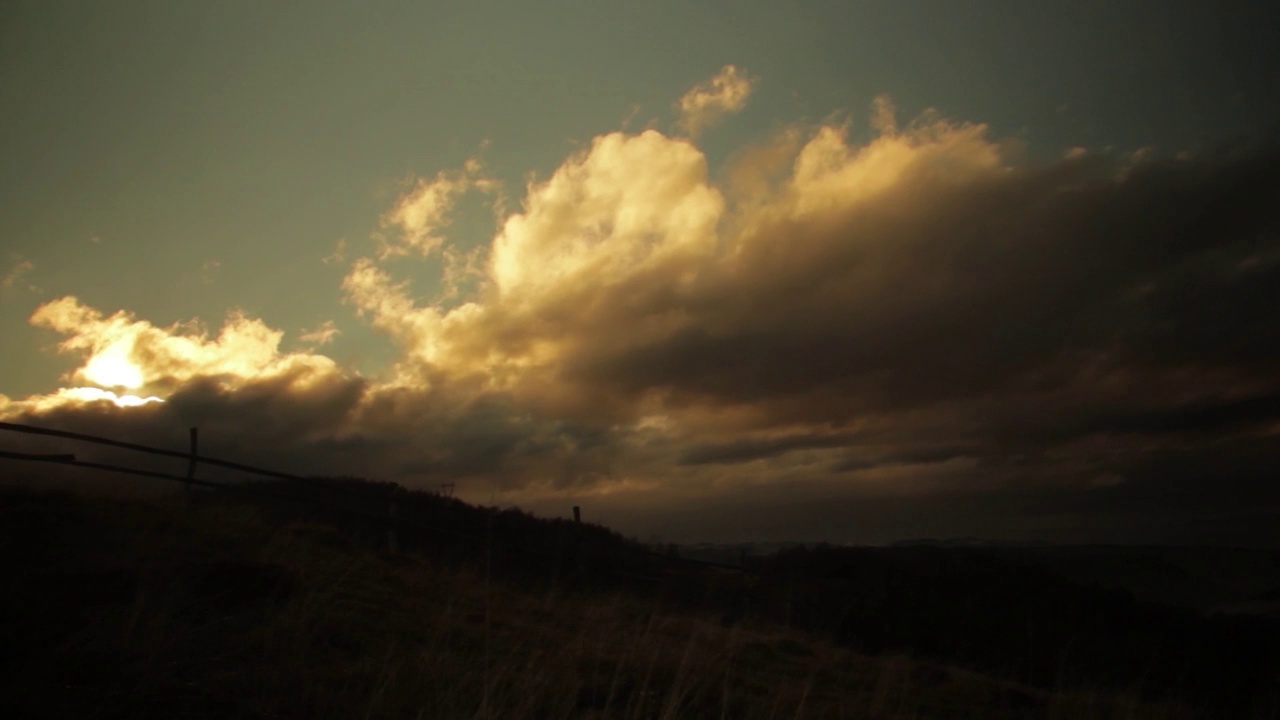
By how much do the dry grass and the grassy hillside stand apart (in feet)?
0.08

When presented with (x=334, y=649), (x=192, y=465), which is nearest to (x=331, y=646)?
(x=334, y=649)

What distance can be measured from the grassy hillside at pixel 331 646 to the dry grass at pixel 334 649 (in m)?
0.02

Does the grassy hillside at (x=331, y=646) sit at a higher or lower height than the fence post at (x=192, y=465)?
lower

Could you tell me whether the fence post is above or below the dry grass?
above

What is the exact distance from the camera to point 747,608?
18547 millimetres

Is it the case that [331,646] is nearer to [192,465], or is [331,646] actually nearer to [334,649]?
[334,649]

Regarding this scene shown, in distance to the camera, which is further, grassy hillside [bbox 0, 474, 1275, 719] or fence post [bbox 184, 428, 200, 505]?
fence post [bbox 184, 428, 200, 505]

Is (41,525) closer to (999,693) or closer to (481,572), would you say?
(481,572)

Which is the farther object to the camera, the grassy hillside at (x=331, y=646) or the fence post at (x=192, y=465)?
the fence post at (x=192, y=465)

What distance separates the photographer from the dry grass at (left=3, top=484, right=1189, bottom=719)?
478 centimetres

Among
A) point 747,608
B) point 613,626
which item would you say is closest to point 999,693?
point 613,626

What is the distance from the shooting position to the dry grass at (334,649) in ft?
15.7

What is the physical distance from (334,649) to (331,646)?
15 cm

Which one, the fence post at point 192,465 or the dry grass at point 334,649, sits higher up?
the fence post at point 192,465
